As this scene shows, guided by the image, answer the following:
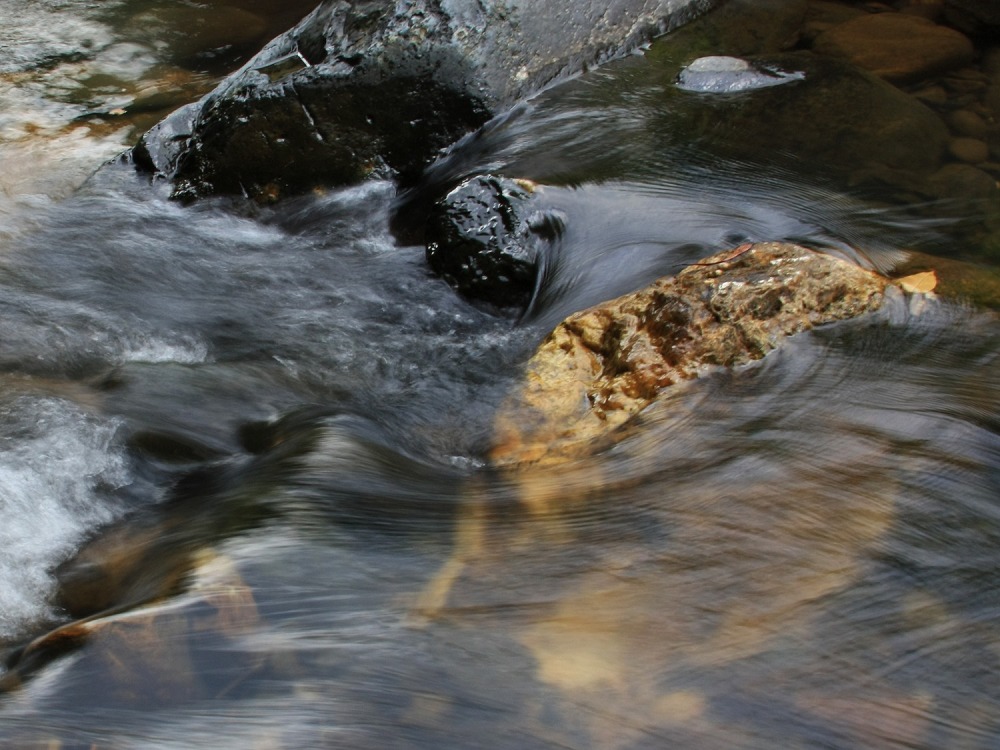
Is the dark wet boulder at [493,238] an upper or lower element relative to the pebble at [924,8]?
lower

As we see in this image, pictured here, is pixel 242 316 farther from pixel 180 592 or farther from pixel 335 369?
pixel 180 592

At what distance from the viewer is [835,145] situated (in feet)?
16.1

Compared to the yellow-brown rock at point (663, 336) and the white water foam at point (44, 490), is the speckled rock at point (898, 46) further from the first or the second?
the white water foam at point (44, 490)

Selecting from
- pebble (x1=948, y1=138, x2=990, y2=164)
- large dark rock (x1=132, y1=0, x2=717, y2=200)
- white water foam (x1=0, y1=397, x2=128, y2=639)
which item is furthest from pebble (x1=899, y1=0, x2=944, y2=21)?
white water foam (x1=0, y1=397, x2=128, y2=639)

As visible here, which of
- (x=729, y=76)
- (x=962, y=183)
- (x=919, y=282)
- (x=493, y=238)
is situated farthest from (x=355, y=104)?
(x=962, y=183)

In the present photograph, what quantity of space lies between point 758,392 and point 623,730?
157 cm

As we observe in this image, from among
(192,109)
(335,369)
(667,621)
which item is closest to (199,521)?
(335,369)

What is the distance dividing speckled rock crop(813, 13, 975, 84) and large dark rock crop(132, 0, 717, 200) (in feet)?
7.90

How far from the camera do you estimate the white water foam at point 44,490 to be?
2.72 m

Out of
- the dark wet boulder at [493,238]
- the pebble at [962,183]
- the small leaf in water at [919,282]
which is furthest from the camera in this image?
the pebble at [962,183]

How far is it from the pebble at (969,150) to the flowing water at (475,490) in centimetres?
86

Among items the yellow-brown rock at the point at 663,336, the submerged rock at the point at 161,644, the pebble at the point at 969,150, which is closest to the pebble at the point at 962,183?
the pebble at the point at 969,150

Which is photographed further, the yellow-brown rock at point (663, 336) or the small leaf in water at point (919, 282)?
the small leaf in water at point (919, 282)

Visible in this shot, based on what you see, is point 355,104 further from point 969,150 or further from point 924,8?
point 924,8
